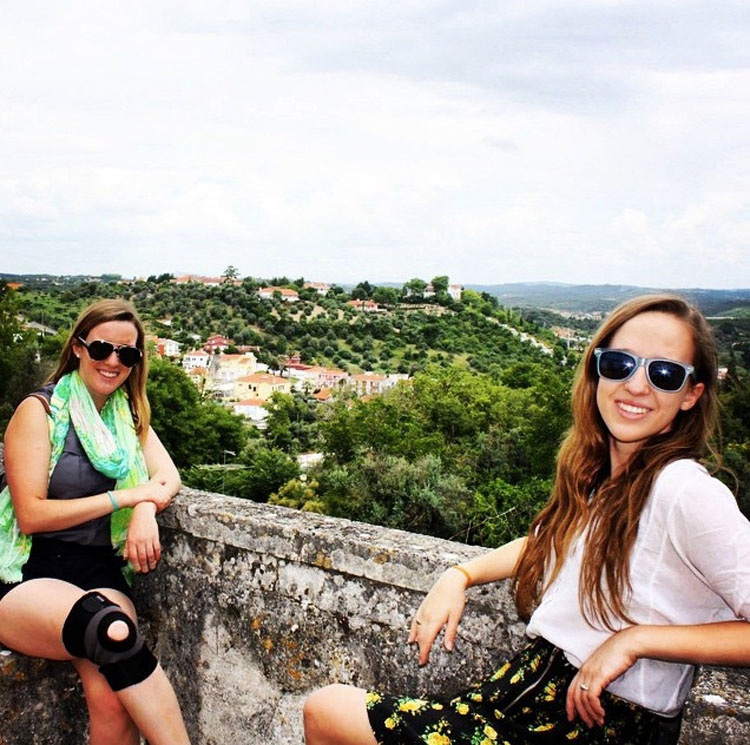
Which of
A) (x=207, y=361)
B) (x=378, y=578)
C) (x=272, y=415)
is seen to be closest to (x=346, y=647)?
(x=378, y=578)

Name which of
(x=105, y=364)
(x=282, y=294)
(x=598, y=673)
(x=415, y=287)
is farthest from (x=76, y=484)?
(x=415, y=287)

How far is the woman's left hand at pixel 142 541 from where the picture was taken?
7.51ft

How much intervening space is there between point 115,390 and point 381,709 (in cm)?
148

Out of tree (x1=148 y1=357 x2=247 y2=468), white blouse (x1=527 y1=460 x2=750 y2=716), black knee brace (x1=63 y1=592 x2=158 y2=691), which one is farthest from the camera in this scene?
tree (x1=148 y1=357 x2=247 y2=468)

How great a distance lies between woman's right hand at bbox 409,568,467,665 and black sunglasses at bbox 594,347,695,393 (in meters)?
0.62

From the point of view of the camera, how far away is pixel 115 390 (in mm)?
2533

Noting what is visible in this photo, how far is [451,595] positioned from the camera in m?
1.79

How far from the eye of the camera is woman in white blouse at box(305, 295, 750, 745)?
135 centimetres

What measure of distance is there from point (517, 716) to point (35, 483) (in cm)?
147

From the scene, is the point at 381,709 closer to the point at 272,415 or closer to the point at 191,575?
the point at 191,575

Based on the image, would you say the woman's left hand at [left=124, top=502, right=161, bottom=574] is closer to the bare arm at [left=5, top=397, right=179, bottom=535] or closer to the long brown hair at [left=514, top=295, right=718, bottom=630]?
the bare arm at [left=5, top=397, right=179, bottom=535]

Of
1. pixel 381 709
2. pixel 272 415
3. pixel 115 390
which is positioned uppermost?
pixel 115 390

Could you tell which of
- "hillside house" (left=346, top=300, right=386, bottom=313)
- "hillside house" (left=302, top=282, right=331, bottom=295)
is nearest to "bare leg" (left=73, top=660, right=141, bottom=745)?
"hillside house" (left=346, top=300, right=386, bottom=313)

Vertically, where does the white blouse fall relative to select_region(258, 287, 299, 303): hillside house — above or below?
below
